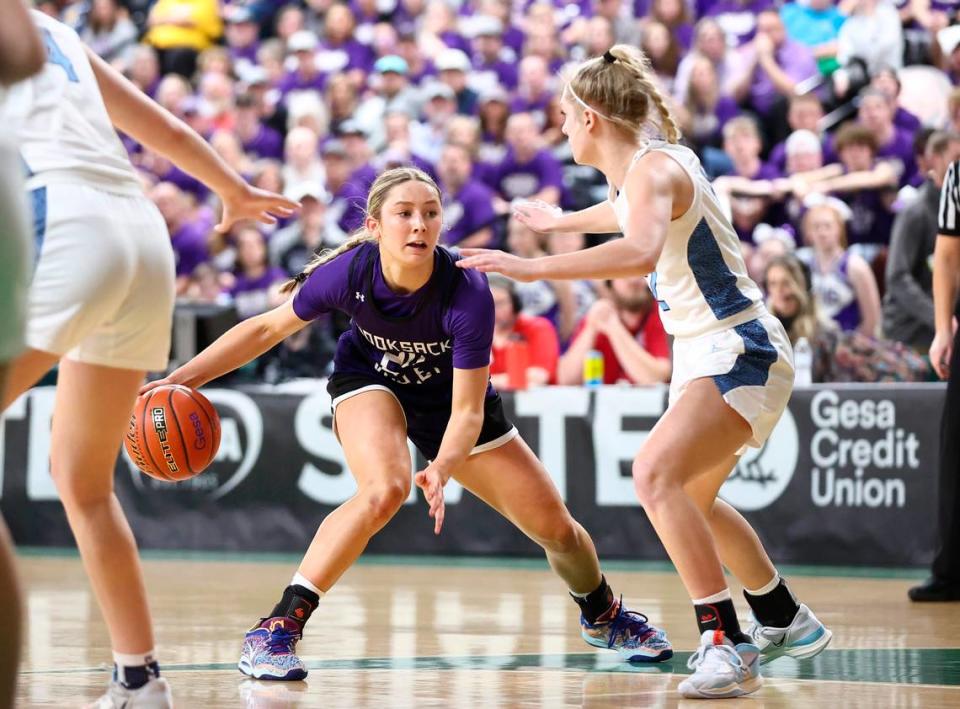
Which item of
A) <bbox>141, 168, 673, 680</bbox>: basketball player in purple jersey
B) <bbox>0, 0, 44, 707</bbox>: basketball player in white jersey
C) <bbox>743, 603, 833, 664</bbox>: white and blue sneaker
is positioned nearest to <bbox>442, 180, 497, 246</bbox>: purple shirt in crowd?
<bbox>141, 168, 673, 680</bbox>: basketball player in purple jersey

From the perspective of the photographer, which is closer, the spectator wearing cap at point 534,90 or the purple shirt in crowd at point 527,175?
the purple shirt in crowd at point 527,175

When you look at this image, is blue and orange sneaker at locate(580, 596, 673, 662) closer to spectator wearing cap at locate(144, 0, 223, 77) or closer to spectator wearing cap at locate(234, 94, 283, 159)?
spectator wearing cap at locate(234, 94, 283, 159)

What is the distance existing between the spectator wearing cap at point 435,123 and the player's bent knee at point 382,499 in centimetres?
924

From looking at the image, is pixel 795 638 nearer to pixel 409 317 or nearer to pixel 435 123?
pixel 409 317

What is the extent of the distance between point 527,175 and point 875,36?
304 cm

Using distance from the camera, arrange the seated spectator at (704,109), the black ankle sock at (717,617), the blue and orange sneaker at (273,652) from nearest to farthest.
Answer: the black ankle sock at (717,617) → the blue and orange sneaker at (273,652) → the seated spectator at (704,109)

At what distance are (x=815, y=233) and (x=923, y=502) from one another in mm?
2546

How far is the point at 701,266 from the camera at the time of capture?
17.3ft

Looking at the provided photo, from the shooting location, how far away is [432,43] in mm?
16156

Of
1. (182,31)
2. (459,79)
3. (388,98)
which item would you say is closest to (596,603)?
(459,79)

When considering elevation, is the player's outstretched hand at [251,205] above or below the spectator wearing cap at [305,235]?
below

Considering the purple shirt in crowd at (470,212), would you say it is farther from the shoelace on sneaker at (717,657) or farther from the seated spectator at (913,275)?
the shoelace on sneaker at (717,657)

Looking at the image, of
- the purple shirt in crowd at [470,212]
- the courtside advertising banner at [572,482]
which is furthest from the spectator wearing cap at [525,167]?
the courtside advertising banner at [572,482]

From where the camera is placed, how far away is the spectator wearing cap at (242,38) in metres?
17.8
